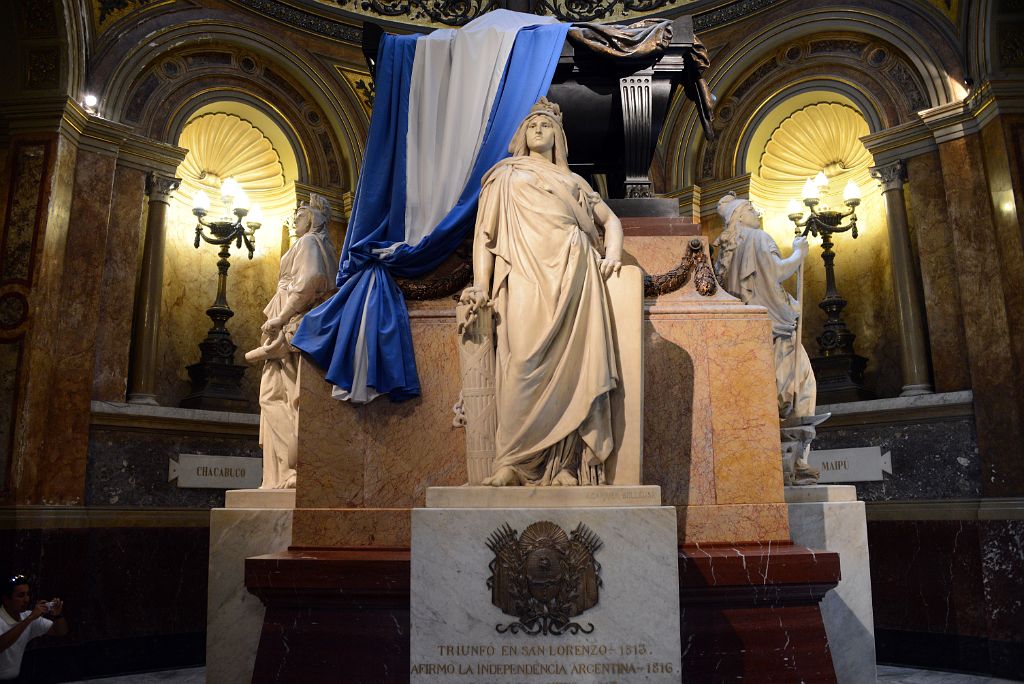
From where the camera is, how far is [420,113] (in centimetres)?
543

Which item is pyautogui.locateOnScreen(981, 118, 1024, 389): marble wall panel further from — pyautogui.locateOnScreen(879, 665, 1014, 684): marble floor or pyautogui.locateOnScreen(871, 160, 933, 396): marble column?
pyautogui.locateOnScreen(879, 665, 1014, 684): marble floor

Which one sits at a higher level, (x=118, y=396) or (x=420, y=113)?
(x=420, y=113)

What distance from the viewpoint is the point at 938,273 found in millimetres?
8398

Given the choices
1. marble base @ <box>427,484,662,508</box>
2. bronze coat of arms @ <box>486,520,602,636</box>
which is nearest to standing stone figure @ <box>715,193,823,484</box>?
marble base @ <box>427,484,662,508</box>

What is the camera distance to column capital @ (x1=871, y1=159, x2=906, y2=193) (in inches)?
350

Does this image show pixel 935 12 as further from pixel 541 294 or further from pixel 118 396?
pixel 118 396

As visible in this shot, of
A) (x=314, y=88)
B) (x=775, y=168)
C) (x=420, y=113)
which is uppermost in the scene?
(x=314, y=88)

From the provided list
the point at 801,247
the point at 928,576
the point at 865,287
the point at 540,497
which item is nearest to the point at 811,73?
the point at 865,287

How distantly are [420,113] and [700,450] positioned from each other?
261 centimetres

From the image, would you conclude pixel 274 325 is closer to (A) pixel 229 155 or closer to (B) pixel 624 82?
(B) pixel 624 82

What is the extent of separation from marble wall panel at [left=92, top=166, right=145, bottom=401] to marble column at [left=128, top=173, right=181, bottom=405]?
20 cm

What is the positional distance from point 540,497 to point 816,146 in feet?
26.4

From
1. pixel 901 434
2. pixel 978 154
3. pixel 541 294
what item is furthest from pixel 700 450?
pixel 978 154

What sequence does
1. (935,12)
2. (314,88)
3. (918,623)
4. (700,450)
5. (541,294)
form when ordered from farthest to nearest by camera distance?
(314,88), (935,12), (918,623), (700,450), (541,294)
